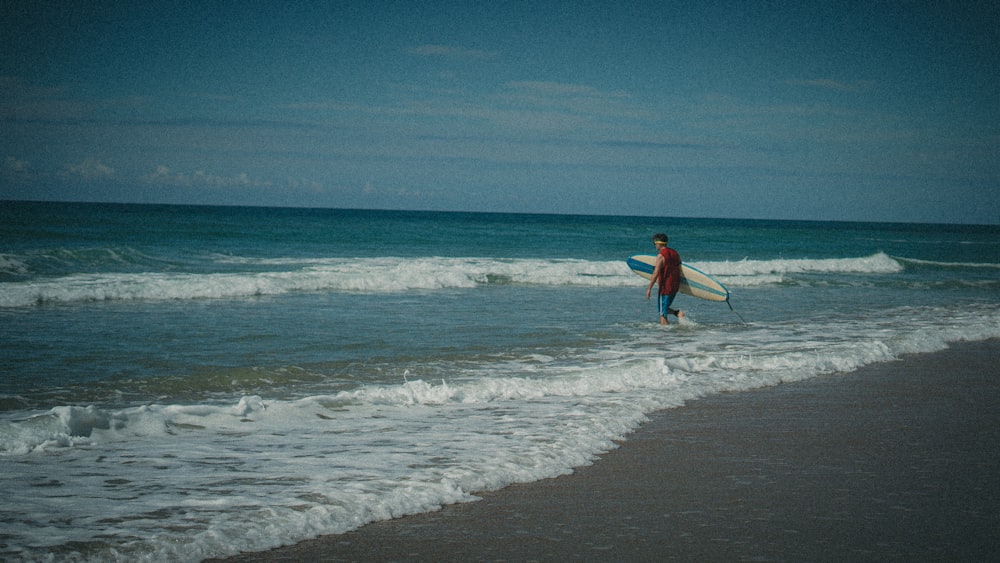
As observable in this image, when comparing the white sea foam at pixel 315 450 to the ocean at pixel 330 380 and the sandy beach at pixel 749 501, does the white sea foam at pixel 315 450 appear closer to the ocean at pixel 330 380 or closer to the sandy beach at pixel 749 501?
the ocean at pixel 330 380

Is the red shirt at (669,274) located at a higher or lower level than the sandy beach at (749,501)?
higher

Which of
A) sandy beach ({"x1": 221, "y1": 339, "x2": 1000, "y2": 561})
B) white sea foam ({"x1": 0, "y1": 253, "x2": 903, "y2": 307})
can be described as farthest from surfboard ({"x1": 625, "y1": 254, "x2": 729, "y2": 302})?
sandy beach ({"x1": 221, "y1": 339, "x2": 1000, "y2": 561})

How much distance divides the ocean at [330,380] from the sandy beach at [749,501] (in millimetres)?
316

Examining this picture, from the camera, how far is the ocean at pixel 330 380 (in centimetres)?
409

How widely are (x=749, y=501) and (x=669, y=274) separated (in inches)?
348

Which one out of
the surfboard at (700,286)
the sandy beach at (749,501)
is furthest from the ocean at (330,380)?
the surfboard at (700,286)

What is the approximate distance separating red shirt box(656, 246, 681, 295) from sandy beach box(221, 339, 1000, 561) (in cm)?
606

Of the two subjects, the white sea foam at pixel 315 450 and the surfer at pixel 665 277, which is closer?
the white sea foam at pixel 315 450

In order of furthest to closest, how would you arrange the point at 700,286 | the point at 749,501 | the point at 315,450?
the point at 700,286
the point at 315,450
the point at 749,501

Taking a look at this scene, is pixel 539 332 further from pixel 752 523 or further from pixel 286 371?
pixel 752 523

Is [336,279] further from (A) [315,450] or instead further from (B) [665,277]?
(A) [315,450]

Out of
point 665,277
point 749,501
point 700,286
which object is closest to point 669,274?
point 665,277

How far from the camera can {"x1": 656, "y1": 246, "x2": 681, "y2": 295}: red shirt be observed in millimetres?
12781

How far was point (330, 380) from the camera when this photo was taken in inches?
309
